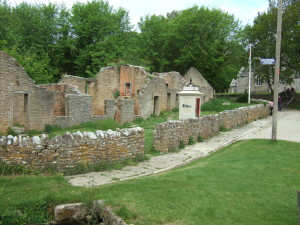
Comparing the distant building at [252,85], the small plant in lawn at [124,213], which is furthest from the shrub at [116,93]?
the distant building at [252,85]

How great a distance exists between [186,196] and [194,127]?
28.3ft

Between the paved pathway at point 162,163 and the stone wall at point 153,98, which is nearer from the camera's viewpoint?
the paved pathway at point 162,163

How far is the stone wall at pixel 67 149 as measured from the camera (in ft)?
25.9

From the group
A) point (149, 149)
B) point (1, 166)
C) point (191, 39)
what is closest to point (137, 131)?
point (149, 149)

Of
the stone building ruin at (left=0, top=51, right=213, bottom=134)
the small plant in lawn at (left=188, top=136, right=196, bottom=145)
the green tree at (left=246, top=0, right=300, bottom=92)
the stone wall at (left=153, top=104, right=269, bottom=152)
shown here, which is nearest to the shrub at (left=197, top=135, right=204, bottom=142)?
the stone wall at (left=153, top=104, right=269, bottom=152)

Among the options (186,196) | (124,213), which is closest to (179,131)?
(186,196)

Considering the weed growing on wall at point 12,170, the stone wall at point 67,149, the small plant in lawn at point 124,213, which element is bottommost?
the small plant in lawn at point 124,213

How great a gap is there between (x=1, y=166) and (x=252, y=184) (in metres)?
5.79

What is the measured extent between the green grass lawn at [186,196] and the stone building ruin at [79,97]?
34.7ft

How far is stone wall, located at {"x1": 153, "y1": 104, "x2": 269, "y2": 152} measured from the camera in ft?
39.4

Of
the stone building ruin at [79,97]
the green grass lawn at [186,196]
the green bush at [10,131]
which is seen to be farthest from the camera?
the stone building ruin at [79,97]

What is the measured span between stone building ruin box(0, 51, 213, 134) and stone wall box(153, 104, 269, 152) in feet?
25.0

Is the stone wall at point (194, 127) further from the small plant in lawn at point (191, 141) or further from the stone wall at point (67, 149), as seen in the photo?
the stone wall at point (67, 149)

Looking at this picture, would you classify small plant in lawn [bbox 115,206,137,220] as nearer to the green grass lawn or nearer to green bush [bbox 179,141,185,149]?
the green grass lawn
